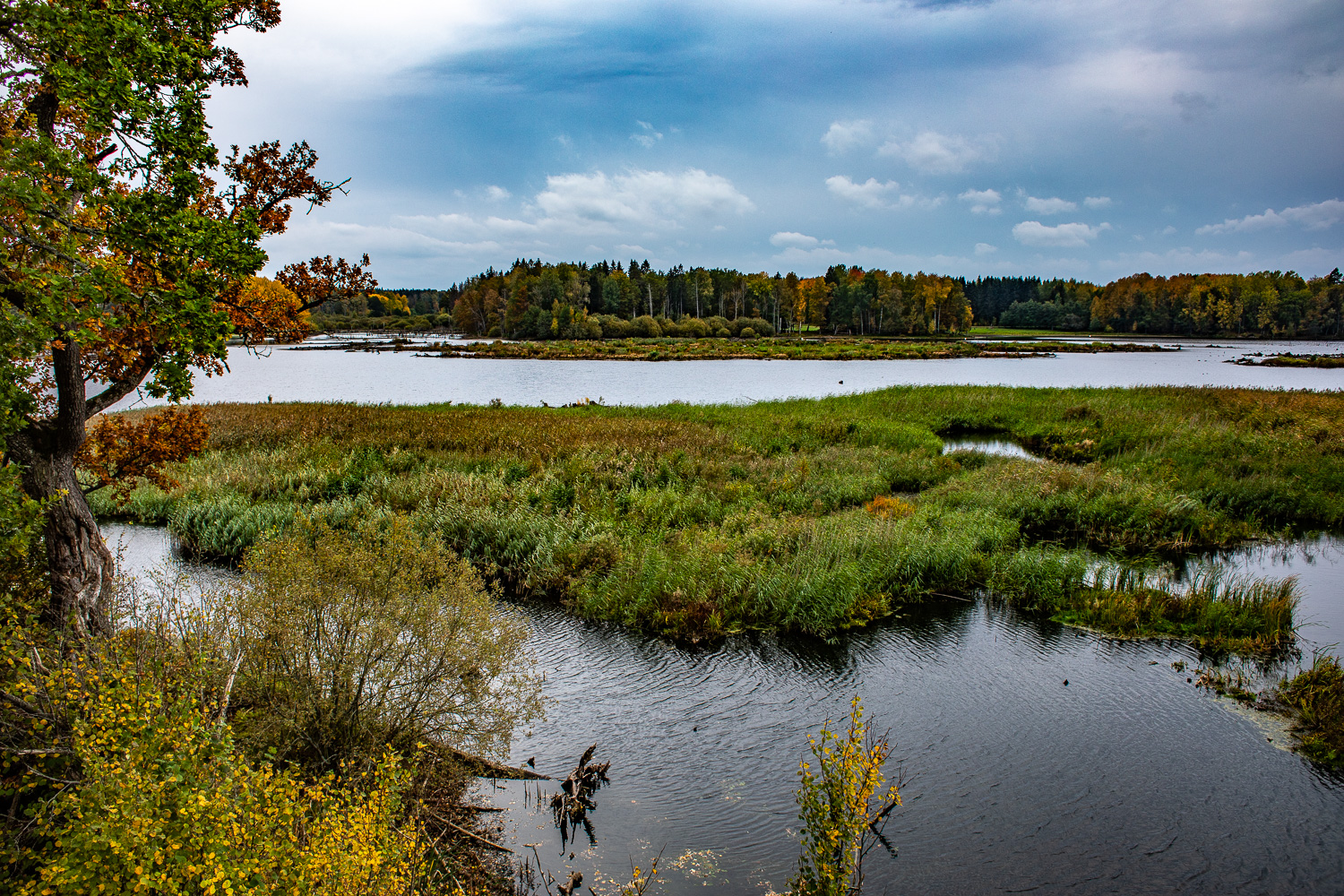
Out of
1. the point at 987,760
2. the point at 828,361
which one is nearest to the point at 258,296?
the point at 987,760

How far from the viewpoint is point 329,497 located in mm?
18969

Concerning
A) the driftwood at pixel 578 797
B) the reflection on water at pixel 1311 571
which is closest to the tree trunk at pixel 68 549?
the driftwood at pixel 578 797

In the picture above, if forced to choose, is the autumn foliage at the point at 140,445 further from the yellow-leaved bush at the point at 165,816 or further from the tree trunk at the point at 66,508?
the yellow-leaved bush at the point at 165,816

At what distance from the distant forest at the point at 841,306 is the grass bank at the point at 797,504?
110465 mm

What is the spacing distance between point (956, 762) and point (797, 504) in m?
9.72

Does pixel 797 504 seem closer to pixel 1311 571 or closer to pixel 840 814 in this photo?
pixel 1311 571

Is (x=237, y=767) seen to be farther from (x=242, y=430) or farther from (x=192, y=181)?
(x=242, y=430)

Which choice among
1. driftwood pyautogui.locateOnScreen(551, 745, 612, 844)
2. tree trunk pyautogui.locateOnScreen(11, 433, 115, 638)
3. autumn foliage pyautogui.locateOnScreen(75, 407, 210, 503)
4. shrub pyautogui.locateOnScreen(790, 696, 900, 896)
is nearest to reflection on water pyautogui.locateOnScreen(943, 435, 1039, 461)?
driftwood pyautogui.locateOnScreen(551, 745, 612, 844)

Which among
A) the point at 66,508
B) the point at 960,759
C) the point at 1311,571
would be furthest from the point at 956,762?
the point at 1311,571

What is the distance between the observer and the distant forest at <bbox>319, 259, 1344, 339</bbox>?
453 feet

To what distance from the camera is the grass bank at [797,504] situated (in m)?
12.8

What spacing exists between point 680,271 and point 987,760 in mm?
157995

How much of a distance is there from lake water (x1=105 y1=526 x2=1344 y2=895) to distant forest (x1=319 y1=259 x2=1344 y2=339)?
124 meters

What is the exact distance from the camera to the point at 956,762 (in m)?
8.72
